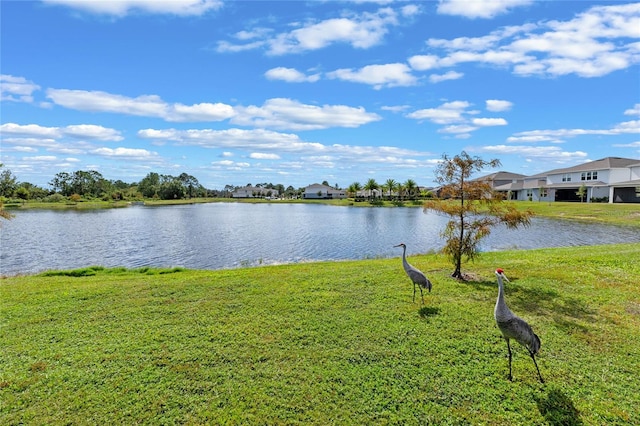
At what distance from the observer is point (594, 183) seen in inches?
2393

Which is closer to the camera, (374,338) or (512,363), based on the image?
(512,363)

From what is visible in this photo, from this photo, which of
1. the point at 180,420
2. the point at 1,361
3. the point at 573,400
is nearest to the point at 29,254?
the point at 1,361

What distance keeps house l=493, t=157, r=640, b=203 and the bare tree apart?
139 ft

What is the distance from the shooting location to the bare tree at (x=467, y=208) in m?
11.5

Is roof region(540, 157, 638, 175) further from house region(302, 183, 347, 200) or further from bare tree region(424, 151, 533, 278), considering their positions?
house region(302, 183, 347, 200)

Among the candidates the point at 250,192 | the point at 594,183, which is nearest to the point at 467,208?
Result: the point at 594,183

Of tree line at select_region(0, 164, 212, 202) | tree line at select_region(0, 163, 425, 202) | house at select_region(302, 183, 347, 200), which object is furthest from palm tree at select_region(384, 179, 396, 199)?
tree line at select_region(0, 164, 212, 202)

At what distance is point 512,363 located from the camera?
6.27 meters

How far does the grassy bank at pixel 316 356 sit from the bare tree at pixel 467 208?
150 cm

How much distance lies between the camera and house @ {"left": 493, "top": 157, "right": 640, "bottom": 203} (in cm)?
5394

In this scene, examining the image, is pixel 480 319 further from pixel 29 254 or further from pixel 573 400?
pixel 29 254

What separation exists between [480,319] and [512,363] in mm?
1859

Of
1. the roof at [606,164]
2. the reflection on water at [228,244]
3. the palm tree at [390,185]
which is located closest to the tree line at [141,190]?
the palm tree at [390,185]

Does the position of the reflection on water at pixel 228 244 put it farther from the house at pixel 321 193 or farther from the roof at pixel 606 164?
the house at pixel 321 193
